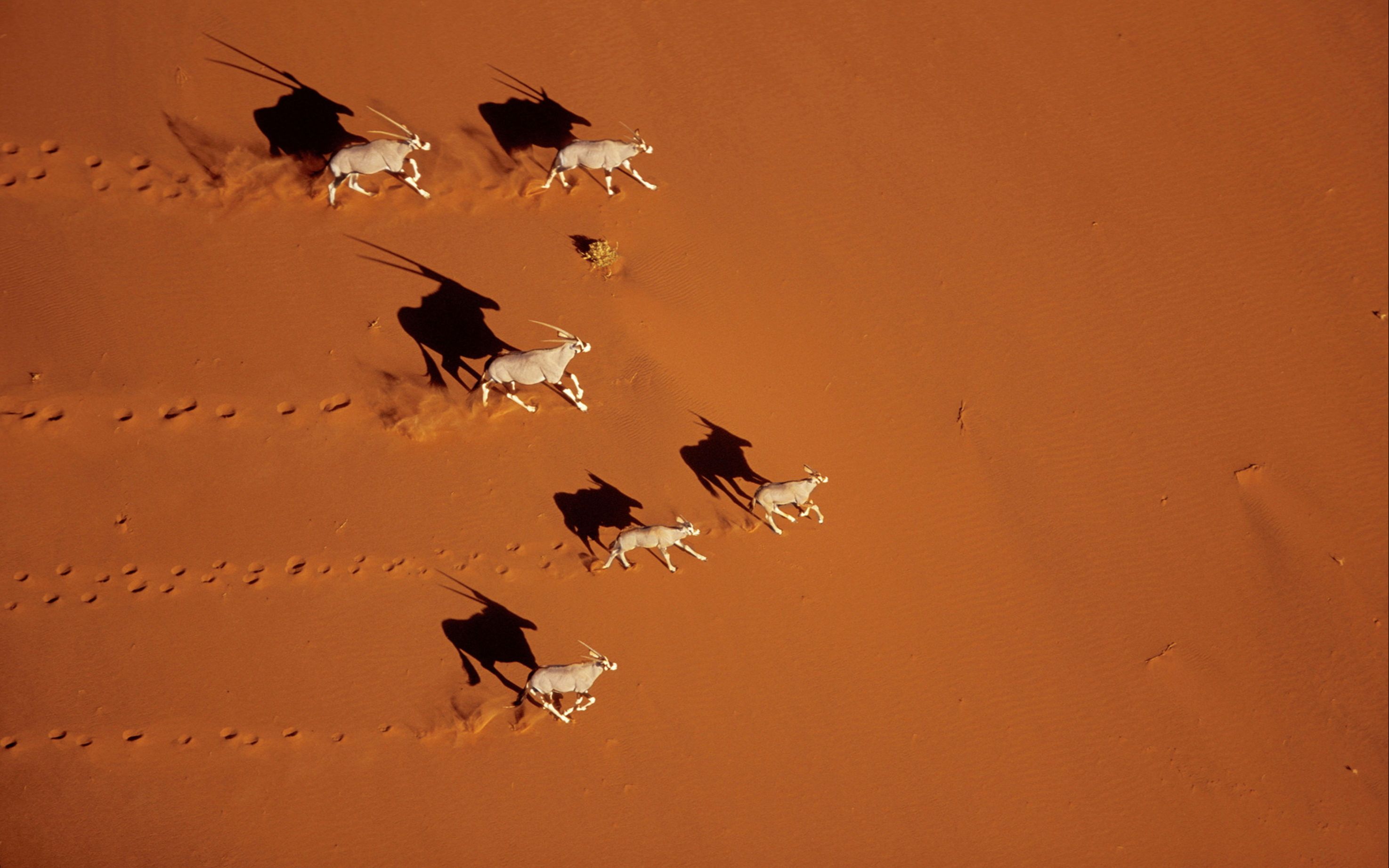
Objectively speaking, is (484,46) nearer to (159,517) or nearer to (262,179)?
(262,179)

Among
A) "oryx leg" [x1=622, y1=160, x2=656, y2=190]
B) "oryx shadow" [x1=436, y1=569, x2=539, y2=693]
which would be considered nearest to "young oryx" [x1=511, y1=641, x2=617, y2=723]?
"oryx shadow" [x1=436, y1=569, x2=539, y2=693]

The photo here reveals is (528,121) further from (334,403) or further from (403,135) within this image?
(334,403)

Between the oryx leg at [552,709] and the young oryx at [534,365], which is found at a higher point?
the young oryx at [534,365]

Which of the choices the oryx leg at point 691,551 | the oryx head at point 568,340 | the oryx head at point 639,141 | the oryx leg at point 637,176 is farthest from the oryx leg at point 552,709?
the oryx head at point 639,141

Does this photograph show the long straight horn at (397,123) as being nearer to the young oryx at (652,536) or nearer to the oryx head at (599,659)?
the young oryx at (652,536)

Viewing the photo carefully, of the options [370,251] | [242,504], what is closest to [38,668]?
[242,504]

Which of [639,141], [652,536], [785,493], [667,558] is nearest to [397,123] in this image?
[639,141]
